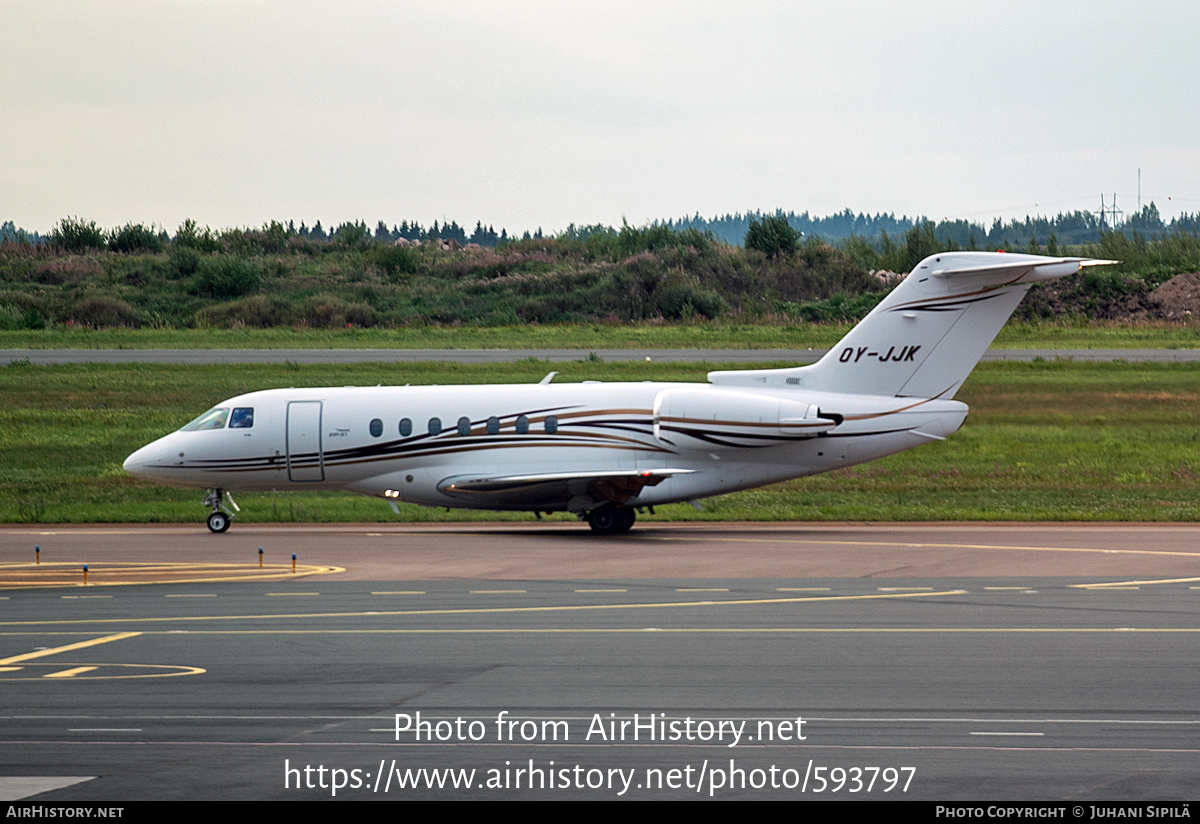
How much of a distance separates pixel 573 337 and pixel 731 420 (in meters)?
39.4

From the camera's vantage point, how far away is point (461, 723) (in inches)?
496

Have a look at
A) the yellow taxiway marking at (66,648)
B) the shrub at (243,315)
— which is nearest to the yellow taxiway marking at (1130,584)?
the yellow taxiway marking at (66,648)

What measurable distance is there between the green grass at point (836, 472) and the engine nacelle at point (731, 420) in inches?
175

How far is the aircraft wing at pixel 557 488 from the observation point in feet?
90.0

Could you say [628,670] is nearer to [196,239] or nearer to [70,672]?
[70,672]

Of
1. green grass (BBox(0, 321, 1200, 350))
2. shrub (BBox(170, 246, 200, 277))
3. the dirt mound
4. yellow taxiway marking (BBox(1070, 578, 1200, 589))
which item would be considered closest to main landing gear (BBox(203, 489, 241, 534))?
yellow taxiway marking (BBox(1070, 578, 1200, 589))

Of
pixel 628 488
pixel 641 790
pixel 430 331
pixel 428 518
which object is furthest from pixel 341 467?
pixel 430 331

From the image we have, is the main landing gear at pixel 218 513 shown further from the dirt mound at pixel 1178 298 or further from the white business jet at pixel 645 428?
the dirt mound at pixel 1178 298

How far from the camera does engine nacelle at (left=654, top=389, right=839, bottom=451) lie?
2725 centimetres

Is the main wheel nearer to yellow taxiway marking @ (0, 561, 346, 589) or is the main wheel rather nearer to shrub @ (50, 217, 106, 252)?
yellow taxiway marking @ (0, 561, 346, 589)

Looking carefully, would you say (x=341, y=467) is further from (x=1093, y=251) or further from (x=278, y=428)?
(x=1093, y=251)

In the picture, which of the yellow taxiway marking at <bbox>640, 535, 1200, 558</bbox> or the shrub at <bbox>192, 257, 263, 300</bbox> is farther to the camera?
the shrub at <bbox>192, 257, 263, 300</bbox>

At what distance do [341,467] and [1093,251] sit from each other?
77.9m

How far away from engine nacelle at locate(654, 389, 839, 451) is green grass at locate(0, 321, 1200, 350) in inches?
1265
